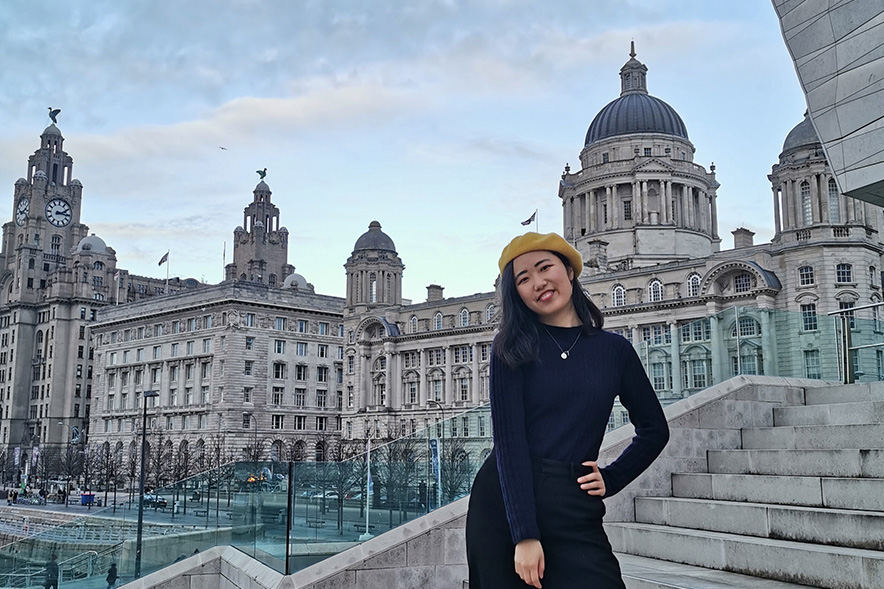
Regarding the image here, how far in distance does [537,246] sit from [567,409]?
91 cm

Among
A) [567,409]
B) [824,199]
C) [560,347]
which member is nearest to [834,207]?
[824,199]

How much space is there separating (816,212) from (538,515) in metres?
64.3

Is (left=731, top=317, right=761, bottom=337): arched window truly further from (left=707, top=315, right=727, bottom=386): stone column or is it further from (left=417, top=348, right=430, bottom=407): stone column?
(left=417, top=348, right=430, bottom=407): stone column

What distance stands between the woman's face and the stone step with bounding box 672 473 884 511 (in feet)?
15.1

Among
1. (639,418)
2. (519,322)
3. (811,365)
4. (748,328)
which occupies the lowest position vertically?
(639,418)

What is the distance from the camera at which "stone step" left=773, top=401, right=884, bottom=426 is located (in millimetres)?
9695

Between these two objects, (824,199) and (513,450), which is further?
(824,199)

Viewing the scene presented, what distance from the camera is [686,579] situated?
701cm

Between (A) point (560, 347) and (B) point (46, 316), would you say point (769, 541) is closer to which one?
(A) point (560, 347)

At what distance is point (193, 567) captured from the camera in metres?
13.0

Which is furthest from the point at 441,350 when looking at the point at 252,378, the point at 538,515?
the point at 538,515

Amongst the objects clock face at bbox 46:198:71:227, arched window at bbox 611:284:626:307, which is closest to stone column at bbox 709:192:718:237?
arched window at bbox 611:284:626:307

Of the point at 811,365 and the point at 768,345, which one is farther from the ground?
the point at 768,345

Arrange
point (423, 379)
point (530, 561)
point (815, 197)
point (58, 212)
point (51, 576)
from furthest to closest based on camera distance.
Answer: point (58, 212)
point (423, 379)
point (815, 197)
point (51, 576)
point (530, 561)
